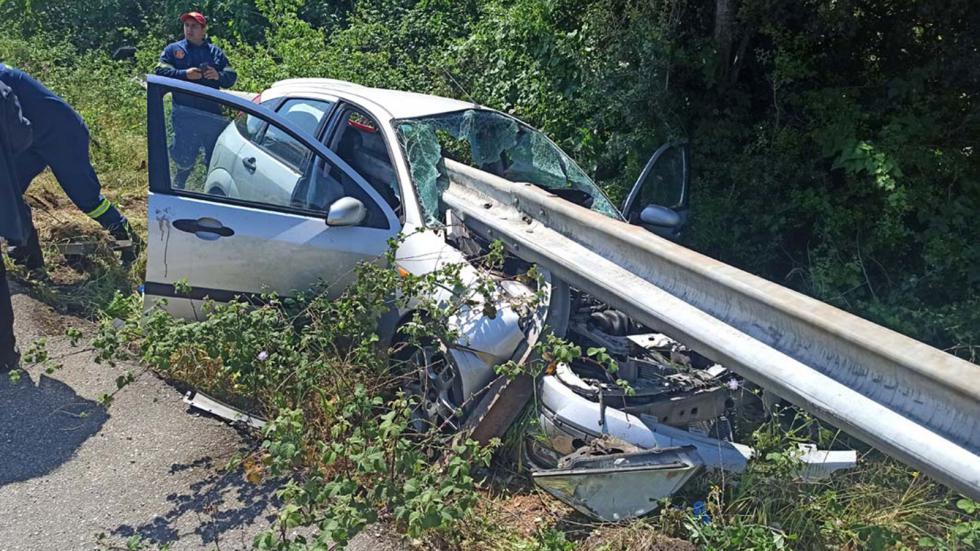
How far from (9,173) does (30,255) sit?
1.00 meters

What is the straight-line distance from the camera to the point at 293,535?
12.2 ft

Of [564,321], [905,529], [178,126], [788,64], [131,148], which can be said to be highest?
[788,64]

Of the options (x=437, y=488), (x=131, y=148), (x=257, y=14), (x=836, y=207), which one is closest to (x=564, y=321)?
(x=437, y=488)

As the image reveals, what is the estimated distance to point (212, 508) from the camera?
386 cm

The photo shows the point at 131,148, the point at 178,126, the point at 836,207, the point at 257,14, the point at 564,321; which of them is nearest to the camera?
the point at 564,321

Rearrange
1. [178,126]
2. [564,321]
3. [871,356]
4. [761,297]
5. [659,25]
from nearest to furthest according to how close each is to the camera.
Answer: [871,356] → [761,297] → [564,321] → [178,126] → [659,25]

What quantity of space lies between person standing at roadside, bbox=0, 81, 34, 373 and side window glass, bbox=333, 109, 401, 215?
6.68ft

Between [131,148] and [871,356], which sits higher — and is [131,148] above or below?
below

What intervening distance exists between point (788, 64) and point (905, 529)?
136 inches

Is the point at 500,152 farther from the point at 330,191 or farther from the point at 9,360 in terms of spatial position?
the point at 9,360

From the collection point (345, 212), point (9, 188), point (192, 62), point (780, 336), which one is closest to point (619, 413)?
point (780, 336)

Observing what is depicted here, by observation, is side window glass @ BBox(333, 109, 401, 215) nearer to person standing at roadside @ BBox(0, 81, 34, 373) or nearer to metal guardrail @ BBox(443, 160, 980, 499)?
metal guardrail @ BBox(443, 160, 980, 499)

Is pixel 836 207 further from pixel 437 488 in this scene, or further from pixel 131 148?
pixel 131 148

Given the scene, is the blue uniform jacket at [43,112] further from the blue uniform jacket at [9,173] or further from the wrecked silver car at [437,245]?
the wrecked silver car at [437,245]
